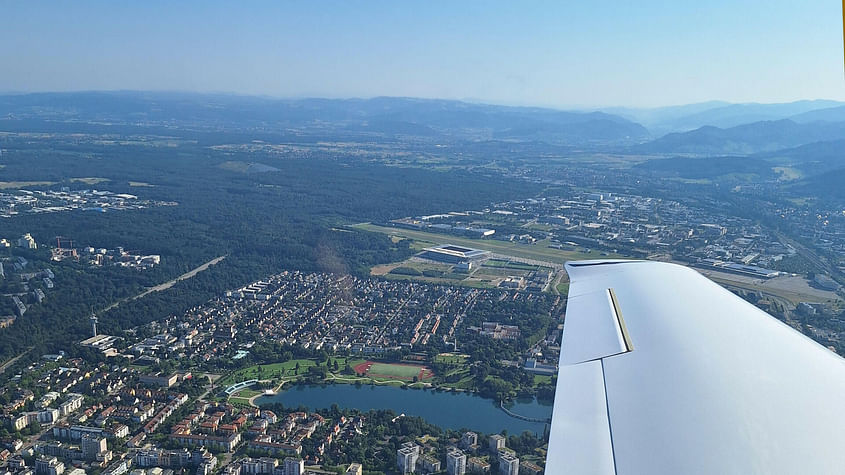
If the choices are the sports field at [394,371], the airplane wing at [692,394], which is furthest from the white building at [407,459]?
the airplane wing at [692,394]

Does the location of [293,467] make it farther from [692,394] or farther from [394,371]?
[692,394]

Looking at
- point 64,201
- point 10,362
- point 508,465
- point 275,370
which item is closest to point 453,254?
point 275,370

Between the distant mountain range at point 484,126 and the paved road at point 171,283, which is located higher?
the distant mountain range at point 484,126

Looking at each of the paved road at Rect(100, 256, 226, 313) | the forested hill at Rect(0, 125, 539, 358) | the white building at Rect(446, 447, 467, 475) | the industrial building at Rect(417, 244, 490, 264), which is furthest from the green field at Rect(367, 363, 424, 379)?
the industrial building at Rect(417, 244, 490, 264)

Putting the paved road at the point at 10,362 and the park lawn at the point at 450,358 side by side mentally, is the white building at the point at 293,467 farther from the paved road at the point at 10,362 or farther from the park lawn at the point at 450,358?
the paved road at the point at 10,362

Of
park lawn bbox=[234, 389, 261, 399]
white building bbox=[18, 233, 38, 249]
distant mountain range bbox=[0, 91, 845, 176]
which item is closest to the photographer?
park lawn bbox=[234, 389, 261, 399]

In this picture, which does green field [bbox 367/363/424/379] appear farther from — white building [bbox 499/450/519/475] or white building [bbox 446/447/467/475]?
white building [bbox 499/450/519/475]
